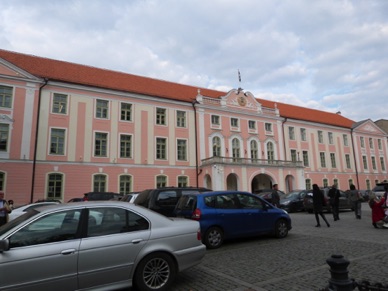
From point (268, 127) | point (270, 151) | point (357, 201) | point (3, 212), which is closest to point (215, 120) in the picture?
point (268, 127)

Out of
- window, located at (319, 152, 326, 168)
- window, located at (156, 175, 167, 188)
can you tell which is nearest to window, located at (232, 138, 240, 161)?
window, located at (156, 175, 167, 188)

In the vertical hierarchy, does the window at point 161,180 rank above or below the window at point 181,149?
below

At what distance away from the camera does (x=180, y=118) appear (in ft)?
103

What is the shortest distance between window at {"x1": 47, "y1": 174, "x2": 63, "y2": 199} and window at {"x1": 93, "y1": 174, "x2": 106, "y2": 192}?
9.08 feet

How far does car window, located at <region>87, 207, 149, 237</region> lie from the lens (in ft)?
15.4

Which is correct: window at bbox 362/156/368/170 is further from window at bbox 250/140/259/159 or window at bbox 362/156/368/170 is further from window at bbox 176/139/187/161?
window at bbox 176/139/187/161

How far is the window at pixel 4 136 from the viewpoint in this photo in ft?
74.5

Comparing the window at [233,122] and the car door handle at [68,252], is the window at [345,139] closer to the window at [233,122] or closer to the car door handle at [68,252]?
the window at [233,122]

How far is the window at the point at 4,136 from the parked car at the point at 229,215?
19610 mm

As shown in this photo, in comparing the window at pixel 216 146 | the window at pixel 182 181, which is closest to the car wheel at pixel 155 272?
the window at pixel 182 181

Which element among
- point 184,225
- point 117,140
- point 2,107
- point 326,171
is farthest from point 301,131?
point 184,225

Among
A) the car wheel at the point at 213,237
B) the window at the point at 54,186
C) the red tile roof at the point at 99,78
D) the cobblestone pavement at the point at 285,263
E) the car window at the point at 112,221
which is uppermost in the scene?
the red tile roof at the point at 99,78

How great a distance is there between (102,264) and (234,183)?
29.2 metres

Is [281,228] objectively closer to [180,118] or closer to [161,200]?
[161,200]
